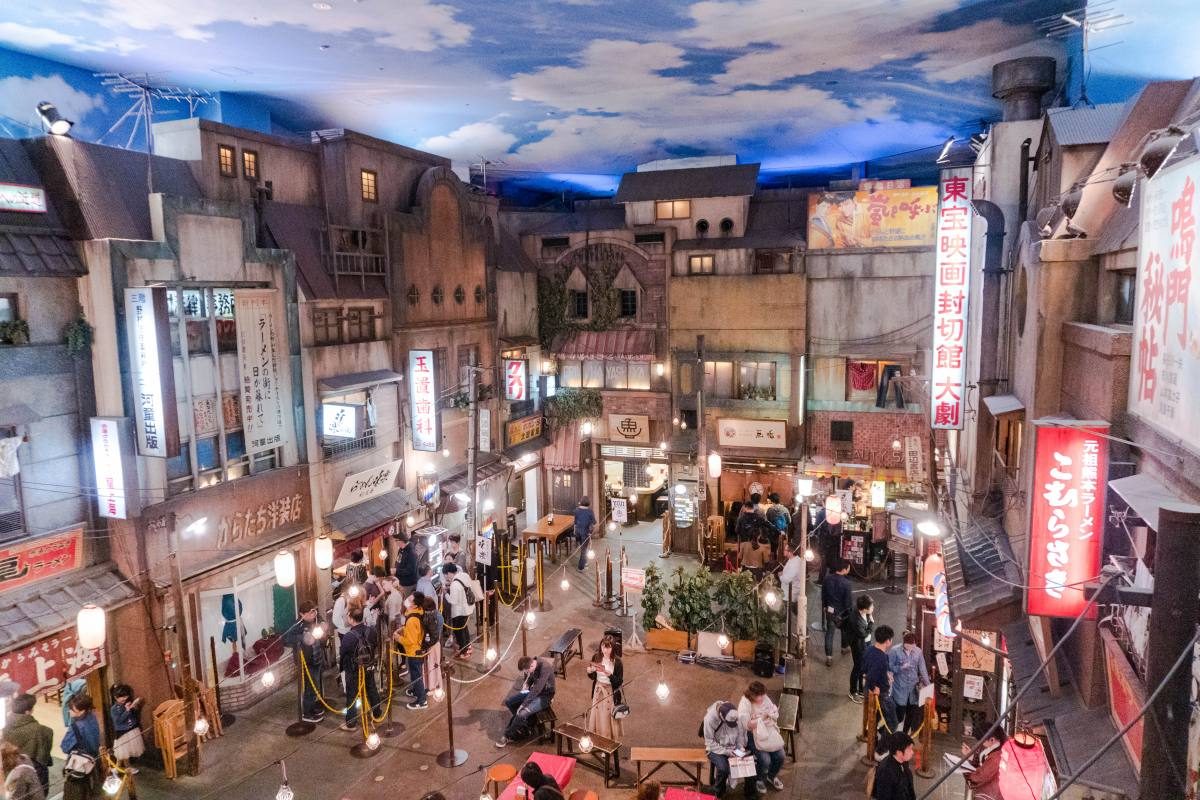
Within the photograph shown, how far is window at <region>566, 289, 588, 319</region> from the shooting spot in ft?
89.9

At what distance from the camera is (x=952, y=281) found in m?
15.0

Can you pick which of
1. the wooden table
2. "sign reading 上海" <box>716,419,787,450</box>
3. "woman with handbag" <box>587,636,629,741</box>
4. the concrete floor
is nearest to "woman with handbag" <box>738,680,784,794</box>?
the concrete floor

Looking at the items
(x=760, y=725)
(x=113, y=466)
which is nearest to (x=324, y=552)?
(x=113, y=466)

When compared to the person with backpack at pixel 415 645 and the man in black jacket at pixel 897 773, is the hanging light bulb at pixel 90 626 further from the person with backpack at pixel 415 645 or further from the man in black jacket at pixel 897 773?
the man in black jacket at pixel 897 773

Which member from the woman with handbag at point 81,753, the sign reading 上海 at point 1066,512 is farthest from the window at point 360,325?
the sign reading 上海 at point 1066,512

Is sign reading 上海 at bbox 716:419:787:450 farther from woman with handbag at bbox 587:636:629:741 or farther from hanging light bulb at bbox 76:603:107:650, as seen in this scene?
hanging light bulb at bbox 76:603:107:650

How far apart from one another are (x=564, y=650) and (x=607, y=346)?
41.2ft

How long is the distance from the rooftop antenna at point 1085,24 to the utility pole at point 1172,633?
31.6ft

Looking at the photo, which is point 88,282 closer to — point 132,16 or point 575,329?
point 132,16

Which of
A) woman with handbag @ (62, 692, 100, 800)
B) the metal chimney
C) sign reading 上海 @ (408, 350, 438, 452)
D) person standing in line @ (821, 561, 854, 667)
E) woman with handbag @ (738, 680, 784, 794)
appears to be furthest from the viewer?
sign reading 上海 @ (408, 350, 438, 452)

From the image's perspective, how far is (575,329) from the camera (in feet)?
89.9

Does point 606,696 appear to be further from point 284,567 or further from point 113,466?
point 113,466

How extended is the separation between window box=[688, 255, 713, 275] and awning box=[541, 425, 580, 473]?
693cm

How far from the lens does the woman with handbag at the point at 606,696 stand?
44.4 ft
